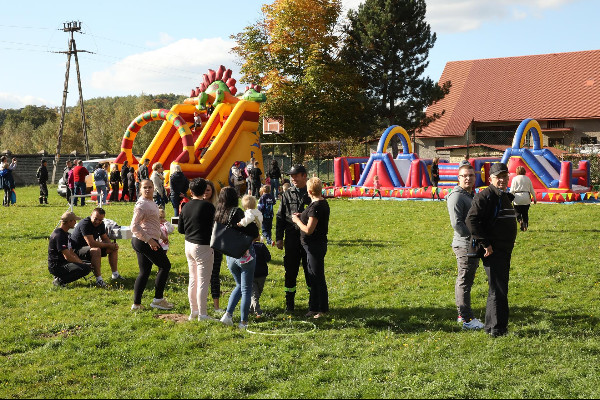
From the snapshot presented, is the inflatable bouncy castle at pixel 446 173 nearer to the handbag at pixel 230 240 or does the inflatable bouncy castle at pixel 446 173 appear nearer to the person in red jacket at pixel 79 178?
the person in red jacket at pixel 79 178

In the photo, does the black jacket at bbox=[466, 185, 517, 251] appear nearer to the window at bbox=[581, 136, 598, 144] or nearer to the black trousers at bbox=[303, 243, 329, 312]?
the black trousers at bbox=[303, 243, 329, 312]

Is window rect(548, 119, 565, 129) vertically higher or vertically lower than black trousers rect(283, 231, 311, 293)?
higher

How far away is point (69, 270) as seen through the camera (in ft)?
30.8

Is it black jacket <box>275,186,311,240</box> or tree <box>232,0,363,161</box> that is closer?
black jacket <box>275,186,311,240</box>

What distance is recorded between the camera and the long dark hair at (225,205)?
7.12m

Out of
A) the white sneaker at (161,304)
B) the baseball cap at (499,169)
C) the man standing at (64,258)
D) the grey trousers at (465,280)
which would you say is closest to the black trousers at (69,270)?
the man standing at (64,258)

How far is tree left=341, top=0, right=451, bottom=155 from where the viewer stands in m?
38.4

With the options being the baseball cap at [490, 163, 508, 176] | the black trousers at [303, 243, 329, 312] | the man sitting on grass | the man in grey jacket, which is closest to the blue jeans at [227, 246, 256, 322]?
the black trousers at [303, 243, 329, 312]

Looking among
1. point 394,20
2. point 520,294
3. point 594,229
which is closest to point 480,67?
point 394,20

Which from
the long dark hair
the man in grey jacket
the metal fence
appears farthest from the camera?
the metal fence

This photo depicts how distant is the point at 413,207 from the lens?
20031mm

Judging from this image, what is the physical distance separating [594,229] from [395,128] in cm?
1256

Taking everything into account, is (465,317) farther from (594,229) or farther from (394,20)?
(394,20)

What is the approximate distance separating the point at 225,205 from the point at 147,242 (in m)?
1.28
